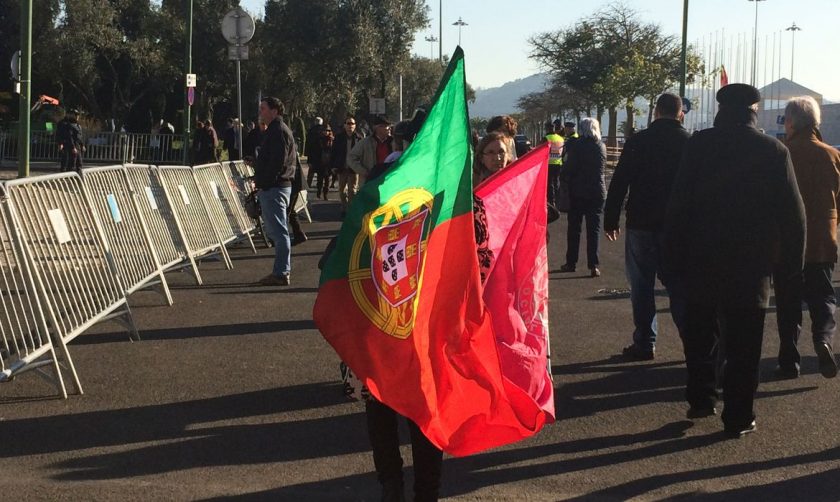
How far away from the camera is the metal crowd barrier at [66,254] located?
23.9 feet

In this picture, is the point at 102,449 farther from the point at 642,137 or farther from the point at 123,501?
the point at 642,137

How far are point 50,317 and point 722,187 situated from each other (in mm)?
3966

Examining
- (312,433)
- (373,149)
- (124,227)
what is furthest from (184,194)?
(312,433)

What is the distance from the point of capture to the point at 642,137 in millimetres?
8203

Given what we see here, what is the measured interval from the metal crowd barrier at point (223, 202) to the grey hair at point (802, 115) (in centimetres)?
817

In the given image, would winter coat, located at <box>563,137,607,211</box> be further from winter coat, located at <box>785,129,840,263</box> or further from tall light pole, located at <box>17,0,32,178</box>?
tall light pole, located at <box>17,0,32,178</box>

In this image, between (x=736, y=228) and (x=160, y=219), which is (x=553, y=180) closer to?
(x=160, y=219)

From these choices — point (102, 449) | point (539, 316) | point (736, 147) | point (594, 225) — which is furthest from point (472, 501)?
point (594, 225)

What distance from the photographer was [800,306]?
804 cm

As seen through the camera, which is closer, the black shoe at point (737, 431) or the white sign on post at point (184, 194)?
the black shoe at point (737, 431)

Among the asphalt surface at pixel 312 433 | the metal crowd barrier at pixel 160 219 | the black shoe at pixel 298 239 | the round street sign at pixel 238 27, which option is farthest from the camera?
the round street sign at pixel 238 27

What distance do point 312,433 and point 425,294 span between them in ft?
6.41

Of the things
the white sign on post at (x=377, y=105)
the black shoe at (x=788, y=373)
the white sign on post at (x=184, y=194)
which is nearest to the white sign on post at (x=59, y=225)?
the black shoe at (x=788, y=373)

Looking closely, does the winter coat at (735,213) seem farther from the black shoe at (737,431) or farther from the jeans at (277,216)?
the jeans at (277,216)
